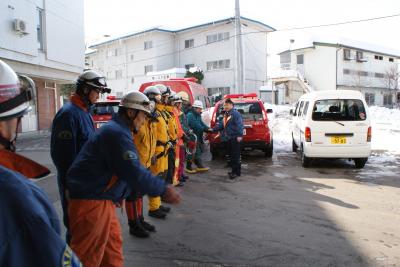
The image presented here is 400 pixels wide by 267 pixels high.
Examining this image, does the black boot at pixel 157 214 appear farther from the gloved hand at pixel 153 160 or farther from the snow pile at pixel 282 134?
the snow pile at pixel 282 134

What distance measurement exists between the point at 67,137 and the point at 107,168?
725 millimetres

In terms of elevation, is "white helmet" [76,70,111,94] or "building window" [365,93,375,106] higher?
"building window" [365,93,375,106]

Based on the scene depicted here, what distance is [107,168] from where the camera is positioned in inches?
114

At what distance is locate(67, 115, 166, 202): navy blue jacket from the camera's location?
8.87ft

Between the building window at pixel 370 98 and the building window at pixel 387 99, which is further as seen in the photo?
the building window at pixel 387 99

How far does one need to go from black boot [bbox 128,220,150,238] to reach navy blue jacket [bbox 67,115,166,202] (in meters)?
1.87

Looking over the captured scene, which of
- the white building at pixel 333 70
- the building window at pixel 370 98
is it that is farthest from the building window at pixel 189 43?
the building window at pixel 370 98

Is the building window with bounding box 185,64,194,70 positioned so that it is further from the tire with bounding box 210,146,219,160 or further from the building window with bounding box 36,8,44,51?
the tire with bounding box 210,146,219,160

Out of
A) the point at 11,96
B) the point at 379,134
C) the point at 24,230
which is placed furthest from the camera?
the point at 379,134

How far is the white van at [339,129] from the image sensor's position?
30.0ft

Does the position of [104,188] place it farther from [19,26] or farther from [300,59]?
[300,59]

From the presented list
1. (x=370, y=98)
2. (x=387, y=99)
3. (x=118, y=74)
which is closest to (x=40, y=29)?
(x=118, y=74)

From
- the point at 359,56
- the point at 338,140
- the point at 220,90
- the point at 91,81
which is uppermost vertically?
the point at 359,56

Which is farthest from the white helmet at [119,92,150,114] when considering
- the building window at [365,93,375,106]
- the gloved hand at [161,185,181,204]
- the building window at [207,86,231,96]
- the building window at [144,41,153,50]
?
the building window at [365,93,375,106]
